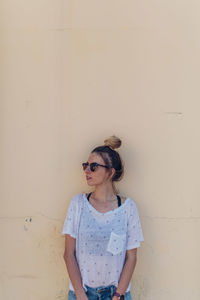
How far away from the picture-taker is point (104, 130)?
2.60m

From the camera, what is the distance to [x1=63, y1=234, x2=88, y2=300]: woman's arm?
7.02 ft

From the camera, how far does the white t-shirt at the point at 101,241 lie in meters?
2.16

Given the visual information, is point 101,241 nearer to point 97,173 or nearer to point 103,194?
point 103,194

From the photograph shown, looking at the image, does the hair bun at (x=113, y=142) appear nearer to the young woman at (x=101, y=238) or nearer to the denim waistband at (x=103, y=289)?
the young woman at (x=101, y=238)

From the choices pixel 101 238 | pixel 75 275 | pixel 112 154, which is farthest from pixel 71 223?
pixel 112 154

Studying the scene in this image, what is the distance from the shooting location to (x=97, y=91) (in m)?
2.61

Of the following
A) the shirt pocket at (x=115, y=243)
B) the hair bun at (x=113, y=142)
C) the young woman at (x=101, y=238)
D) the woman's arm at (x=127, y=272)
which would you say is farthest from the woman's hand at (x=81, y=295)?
the hair bun at (x=113, y=142)

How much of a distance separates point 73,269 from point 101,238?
12.2 inches

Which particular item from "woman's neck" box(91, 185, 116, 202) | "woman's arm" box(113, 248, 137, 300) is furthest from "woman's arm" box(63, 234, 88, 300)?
"woman's neck" box(91, 185, 116, 202)

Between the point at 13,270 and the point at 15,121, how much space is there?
4.11 feet

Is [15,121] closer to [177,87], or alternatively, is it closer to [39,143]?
[39,143]

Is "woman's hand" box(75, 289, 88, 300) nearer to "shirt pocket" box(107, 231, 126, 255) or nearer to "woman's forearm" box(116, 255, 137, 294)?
"woman's forearm" box(116, 255, 137, 294)

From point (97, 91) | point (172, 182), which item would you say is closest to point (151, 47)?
point (97, 91)

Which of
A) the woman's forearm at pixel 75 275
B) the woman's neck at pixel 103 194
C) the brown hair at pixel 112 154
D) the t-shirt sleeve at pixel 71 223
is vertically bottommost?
the woman's forearm at pixel 75 275
